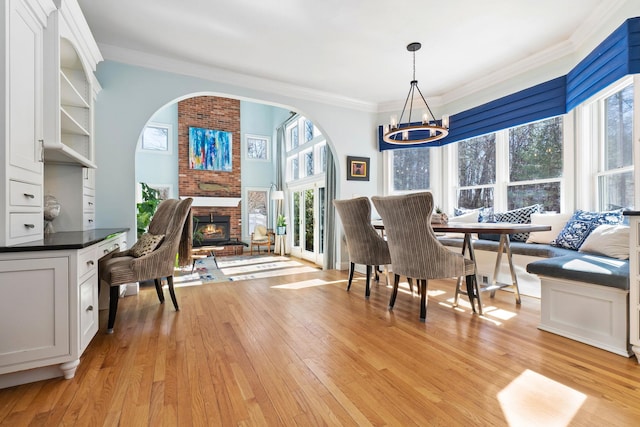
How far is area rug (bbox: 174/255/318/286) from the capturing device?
14.1ft

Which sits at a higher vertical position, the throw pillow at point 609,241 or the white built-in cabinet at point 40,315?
the throw pillow at point 609,241

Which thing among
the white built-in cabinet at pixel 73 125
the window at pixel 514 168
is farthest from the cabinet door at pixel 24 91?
the window at pixel 514 168

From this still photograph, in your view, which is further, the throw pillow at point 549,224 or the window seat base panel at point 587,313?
the throw pillow at point 549,224

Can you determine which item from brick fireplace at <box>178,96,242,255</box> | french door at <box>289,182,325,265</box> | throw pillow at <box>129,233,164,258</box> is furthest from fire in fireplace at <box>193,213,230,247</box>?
throw pillow at <box>129,233,164,258</box>

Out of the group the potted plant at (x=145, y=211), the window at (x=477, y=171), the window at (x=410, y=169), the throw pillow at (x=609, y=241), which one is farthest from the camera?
the window at (x=410, y=169)

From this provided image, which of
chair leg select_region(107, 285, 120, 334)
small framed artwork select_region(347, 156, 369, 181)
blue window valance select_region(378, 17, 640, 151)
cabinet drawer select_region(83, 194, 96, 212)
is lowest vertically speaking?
chair leg select_region(107, 285, 120, 334)

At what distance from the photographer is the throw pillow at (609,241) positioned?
7.91ft

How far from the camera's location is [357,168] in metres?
4.99

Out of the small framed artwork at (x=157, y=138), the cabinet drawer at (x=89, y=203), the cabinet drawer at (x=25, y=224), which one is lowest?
the cabinet drawer at (x=25, y=224)

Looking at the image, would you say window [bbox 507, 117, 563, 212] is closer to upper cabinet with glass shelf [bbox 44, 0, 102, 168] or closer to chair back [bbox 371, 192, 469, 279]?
chair back [bbox 371, 192, 469, 279]

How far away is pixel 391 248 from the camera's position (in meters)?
2.81

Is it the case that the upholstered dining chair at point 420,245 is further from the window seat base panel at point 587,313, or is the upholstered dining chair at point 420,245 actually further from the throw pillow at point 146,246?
the throw pillow at point 146,246

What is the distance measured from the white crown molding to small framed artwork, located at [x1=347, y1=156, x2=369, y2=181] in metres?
0.89

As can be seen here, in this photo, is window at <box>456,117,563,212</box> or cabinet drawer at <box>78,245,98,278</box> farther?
window at <box>456,117,563,212</box>
